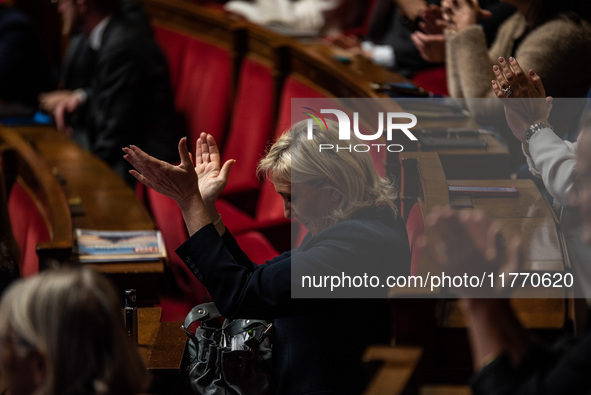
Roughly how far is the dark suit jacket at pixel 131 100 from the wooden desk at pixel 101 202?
0.18m

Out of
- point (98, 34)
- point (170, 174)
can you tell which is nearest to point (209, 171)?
point (170, 174)

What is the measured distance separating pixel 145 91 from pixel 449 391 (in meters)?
2.02

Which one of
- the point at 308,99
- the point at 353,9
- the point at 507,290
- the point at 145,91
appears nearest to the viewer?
the point at 507,290

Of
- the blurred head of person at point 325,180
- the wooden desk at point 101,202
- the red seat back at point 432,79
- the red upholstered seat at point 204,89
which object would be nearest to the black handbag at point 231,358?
the blurred head of person at point 325,180

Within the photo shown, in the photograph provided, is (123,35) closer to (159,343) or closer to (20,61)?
(20,61)

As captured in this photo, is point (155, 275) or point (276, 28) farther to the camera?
point (276, 28)

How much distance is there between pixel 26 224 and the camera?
2.13 meters

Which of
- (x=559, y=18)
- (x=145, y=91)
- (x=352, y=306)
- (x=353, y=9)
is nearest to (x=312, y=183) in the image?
(x=352, y=306)

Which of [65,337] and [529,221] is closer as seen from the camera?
[65,337]

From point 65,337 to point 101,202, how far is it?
1282 mm

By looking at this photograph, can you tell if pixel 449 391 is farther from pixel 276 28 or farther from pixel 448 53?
pixel 276 28

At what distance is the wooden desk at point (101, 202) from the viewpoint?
1.67 meters

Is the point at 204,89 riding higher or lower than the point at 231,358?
lower

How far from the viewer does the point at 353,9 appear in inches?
149
